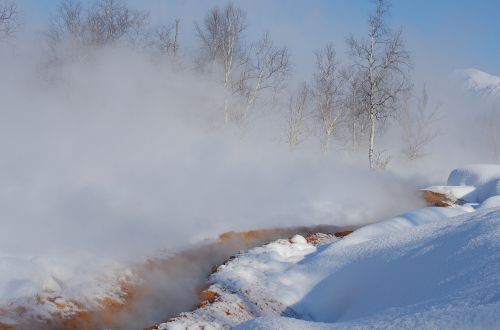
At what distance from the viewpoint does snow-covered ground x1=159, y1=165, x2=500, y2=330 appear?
2.86m

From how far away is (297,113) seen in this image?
2367 centimetres

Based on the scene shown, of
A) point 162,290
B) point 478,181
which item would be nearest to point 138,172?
point 162,290

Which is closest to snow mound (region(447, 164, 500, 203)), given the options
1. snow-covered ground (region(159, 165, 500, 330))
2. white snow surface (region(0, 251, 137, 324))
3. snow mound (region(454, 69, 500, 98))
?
snow-covered ground (region(159, 165, 500, 330))

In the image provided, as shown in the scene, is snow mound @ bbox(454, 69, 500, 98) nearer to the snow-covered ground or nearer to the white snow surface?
the snow-covered ground

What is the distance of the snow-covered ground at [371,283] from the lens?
2861mm

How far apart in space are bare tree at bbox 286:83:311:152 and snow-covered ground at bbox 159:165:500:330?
641 inches

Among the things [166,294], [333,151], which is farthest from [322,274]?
[333,151]

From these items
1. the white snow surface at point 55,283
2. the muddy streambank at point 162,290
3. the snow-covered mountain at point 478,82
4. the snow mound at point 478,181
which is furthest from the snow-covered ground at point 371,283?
the snow-covered mountain at point 478,82

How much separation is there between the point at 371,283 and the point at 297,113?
769 inches

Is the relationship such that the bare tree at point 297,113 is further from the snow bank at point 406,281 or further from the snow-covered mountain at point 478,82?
the snow-covered mountain at point 478,82

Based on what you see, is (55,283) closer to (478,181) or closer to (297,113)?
(478,181)

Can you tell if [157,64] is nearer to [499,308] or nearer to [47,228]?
[47,228]

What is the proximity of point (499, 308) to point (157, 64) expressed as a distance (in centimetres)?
1656

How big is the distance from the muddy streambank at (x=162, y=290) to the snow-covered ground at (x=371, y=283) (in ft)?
1.17
